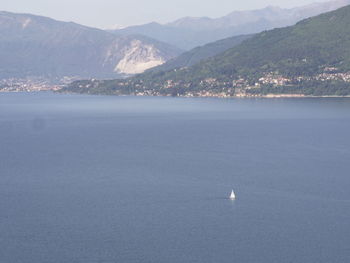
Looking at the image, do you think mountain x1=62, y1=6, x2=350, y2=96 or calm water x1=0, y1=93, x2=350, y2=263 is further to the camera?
mountain x1=62, y1=6, x2=350, y2=96

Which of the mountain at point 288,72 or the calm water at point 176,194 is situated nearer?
the calm water at point 176,194

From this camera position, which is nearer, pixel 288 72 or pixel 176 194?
pixel 176 194

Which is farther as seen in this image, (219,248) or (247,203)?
(247,203)

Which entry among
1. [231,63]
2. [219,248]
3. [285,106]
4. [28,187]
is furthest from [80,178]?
[231,63]

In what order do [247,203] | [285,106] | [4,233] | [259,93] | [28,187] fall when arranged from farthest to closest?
[259,93]
[285,106]
[28,187]
[247,203]
[4,233]

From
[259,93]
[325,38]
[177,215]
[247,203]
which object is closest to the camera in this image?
[177,215]

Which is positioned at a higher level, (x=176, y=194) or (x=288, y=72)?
(x=176, y=194)

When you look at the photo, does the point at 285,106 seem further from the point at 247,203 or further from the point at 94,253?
the point at 94,253
